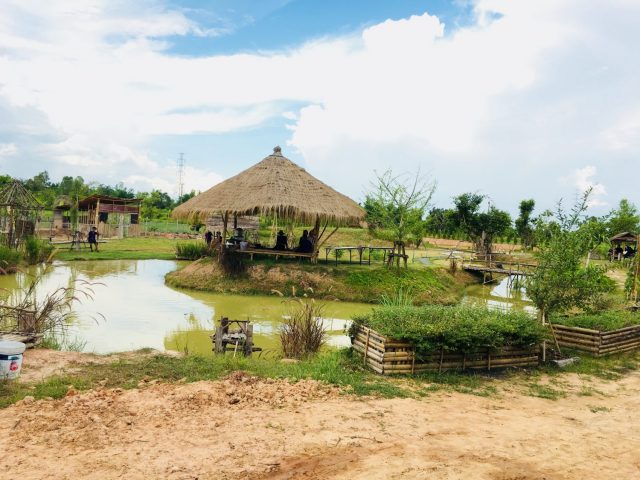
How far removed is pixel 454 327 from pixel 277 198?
34.3 ft

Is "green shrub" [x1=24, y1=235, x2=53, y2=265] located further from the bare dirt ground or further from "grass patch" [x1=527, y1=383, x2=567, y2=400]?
"grass patch" [x1=527, y1=383, x2=567, y2=400]

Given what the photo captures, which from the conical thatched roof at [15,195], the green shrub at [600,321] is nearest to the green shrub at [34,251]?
the conical thatched roof at [15,195]

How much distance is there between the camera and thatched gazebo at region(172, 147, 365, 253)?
56.8 ft

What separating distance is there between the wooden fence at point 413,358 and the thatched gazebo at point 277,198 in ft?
31.2

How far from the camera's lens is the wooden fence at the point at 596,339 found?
9.34m

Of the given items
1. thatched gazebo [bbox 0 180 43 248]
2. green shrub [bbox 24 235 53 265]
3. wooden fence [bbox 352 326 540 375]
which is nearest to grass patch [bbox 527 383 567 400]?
wooden fence [bbox 352 326 540 375]

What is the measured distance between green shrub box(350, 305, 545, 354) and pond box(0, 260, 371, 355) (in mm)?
2524

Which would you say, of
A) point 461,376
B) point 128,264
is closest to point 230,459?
point 461,376

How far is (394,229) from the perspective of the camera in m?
19.2

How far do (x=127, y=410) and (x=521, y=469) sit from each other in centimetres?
381

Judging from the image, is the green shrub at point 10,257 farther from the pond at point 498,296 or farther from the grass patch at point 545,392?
the grass patch at point 545,392

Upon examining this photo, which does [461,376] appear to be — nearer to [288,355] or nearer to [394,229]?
[288,355]

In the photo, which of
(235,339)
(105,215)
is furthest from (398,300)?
(105,215)

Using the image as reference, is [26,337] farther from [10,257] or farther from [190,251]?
[190,251]
